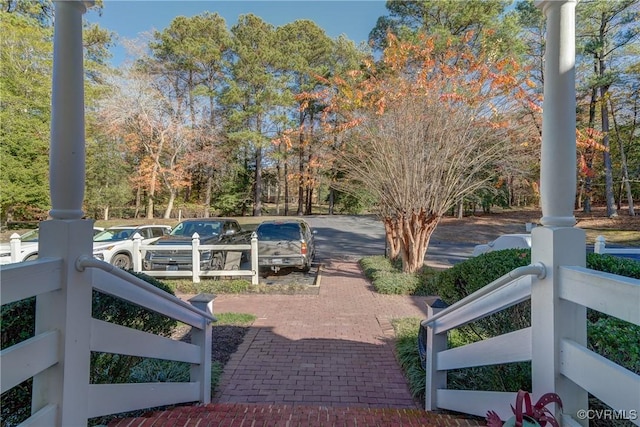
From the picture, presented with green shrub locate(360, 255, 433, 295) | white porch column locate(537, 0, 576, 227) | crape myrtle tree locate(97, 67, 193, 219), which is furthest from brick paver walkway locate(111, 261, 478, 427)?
crape myrtle tree locate(97, 67, 193, 219)

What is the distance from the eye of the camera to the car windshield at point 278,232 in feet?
31.9

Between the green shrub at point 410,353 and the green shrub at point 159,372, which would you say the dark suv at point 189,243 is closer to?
the green shrub at point 410,353

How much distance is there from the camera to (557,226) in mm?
1597

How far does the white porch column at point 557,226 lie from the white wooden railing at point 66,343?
1996 millimetres

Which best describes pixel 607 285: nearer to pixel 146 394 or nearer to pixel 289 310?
pixel 146 394

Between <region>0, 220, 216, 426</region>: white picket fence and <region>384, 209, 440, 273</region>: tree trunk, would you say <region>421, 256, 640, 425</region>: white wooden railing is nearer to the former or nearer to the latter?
<region>0, 220, 216, 426</region>: white picket fence

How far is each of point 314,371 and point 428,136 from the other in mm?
6028

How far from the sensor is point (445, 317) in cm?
272

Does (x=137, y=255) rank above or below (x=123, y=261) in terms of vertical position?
above

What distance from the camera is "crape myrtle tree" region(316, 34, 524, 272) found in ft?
26.3

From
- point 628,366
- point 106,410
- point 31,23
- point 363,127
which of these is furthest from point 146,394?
point 31,23

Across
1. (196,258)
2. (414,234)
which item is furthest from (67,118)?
(414,234)

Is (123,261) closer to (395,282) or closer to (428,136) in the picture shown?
(395,282)

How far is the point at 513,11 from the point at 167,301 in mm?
18926
